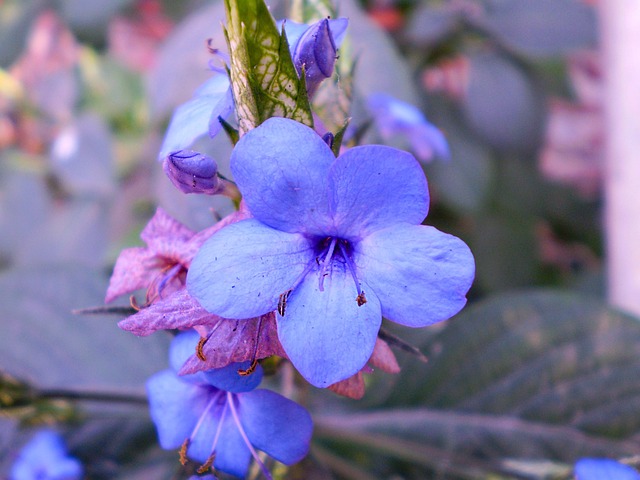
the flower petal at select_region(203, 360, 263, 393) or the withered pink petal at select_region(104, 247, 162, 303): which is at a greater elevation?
the withered pink petal at select_region(104, 247, 162, 303)

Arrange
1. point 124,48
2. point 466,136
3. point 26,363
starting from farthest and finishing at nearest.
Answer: point 124,48
point 466,136
point 26,363

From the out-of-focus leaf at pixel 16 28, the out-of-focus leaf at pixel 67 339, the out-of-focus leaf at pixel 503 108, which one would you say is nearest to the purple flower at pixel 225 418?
the out-of-focus leaf at pixel 67 339

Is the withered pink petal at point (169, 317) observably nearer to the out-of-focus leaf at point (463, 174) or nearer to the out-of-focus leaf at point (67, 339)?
the out-of-focus leaf at point (67, 339)

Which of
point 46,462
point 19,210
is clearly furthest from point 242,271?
point 19,210

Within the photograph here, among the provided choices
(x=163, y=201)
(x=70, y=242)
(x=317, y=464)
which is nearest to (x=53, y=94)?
(x=70, y=242)

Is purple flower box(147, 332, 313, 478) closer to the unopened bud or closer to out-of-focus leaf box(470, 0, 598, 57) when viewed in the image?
the unopened bud

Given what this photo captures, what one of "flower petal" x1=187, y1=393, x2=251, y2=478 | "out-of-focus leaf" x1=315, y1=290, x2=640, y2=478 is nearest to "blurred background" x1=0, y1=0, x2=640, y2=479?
"out-of-focus leaf" x1=315, y1=290, x2=640, y2=478

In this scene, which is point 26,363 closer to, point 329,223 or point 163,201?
point 163,201
